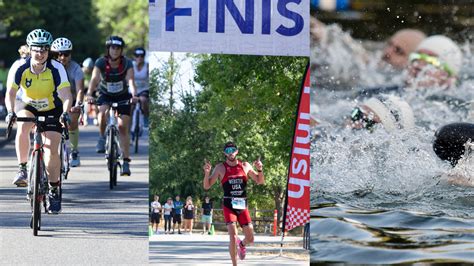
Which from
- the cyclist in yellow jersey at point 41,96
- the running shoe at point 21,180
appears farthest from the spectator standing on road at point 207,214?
the running shoe at point 21,180

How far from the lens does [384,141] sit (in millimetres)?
11859

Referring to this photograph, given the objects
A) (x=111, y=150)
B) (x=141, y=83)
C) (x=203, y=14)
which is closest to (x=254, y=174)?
(x=203, y=14)

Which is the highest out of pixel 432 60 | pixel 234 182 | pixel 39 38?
pixel 39 38

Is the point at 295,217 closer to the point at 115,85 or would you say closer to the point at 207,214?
the point at 207,214

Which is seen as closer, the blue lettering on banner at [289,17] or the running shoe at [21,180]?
the blue lettering on banner at [289,17]

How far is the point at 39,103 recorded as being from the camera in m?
13.5

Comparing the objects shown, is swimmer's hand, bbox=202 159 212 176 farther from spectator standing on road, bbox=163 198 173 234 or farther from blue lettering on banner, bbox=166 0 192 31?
blue lettering on banner, bbox=166 0 192 31

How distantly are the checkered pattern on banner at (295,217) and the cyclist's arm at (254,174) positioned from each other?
0.27 m

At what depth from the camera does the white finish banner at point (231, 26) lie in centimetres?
1124

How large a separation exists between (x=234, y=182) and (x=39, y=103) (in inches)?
102

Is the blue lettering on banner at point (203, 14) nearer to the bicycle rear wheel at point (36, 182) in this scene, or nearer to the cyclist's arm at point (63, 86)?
the cyclist's arm at point (63, 86)

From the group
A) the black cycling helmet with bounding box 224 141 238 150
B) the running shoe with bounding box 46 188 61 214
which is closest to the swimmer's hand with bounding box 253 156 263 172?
the black cycling helmet with bounding box 224 141 238 150

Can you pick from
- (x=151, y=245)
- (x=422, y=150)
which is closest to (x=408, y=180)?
(x=422, y=150)

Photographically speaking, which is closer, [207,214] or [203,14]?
[203,14]
